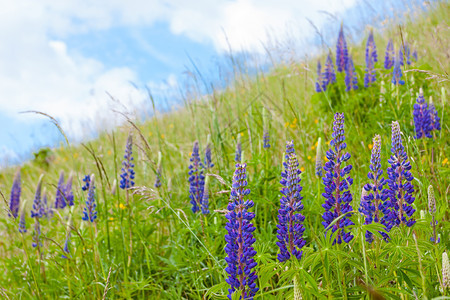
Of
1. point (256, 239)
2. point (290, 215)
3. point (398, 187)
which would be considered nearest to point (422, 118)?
point (398, 187)

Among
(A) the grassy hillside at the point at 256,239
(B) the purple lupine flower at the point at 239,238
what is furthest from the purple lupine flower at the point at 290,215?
(B) the purple lupine flower at the point at 239,238

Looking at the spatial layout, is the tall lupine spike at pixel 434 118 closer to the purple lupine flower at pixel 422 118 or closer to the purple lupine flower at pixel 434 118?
the purple lupine flower at pixel 434 118

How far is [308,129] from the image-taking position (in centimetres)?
509

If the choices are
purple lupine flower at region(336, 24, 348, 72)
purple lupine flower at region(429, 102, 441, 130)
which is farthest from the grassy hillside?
purple lupine flower at region(336, 24, 348, 72)

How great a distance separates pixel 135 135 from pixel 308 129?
255cm

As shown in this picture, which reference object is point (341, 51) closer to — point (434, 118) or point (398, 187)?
point (434, 118)

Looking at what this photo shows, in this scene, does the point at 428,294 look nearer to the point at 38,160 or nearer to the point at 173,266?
the point at 173,266

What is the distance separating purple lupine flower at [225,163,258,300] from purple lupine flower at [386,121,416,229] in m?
0.77

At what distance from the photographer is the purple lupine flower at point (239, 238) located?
1.67 meters

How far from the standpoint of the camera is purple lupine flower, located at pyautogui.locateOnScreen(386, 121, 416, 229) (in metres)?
1.98

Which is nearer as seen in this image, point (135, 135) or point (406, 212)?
point (406, 212)

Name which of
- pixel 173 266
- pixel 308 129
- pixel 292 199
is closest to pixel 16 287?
pixel 173 266

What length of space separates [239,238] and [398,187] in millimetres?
882

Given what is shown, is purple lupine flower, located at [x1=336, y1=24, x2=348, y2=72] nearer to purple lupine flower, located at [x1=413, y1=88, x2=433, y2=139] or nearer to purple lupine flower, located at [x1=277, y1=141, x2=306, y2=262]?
purple lupine flower, located at [x1=413, y1=88, x2=433, y2=139]
